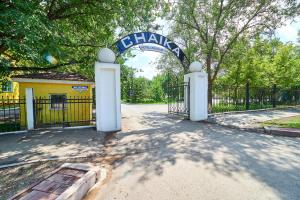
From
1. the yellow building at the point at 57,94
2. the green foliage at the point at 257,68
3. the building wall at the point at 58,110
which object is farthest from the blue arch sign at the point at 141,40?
the green foliage at the point at 257,68

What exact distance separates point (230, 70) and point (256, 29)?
478cm

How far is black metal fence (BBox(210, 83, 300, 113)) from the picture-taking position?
15609mm

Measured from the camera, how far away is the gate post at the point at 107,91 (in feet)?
27.5

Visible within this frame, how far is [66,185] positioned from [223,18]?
14.1 m

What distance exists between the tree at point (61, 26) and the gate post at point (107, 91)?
152cm

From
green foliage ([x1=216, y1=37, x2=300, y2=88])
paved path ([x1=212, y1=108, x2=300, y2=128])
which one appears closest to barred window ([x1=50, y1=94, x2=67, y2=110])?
paved path ([x1=212, y1=108, x2=300, y2=128])

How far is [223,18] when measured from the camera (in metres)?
13.8

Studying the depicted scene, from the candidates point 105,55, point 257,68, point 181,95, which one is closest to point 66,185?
point 105,55

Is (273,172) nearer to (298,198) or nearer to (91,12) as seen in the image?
(298,198)

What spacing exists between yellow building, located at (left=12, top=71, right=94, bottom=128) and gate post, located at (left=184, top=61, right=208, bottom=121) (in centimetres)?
562

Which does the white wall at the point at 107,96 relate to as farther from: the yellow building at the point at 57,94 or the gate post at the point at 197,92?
the gate post at the point at 197,92

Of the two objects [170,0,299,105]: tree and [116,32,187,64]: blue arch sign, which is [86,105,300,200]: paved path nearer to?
[116,32,187,64]: blue arch sign

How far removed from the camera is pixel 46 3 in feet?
29.1

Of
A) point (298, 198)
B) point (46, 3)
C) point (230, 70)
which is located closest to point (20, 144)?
point (46, 3)
